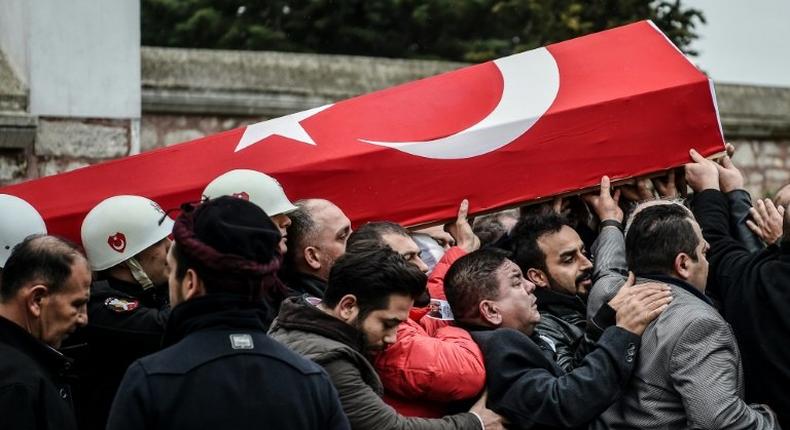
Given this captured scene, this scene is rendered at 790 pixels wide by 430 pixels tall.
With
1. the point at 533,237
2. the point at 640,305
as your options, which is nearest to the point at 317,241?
the point at 533,237

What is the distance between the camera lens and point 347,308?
136 inches

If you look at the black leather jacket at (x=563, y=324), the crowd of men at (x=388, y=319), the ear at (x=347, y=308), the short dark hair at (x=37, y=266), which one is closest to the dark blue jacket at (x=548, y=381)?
the crowd of men at (x=388, y=319)

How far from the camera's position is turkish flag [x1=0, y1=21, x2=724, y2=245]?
4.79 metres

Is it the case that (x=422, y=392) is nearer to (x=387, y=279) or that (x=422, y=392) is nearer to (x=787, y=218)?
(x=387, y=279)

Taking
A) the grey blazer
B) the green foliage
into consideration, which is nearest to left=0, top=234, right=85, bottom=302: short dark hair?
the grey blazer

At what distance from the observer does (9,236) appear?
4066 millimetres

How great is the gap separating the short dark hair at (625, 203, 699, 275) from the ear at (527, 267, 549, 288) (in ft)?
1.59

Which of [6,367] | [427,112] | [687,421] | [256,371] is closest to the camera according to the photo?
[256,371]

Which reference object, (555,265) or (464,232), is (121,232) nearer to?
(464,232)

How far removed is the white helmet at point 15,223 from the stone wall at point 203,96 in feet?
10.00

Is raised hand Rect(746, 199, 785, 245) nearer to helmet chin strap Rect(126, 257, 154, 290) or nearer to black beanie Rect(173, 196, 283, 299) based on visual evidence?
helmet chin strap Rect(126, 257, 154, 290)

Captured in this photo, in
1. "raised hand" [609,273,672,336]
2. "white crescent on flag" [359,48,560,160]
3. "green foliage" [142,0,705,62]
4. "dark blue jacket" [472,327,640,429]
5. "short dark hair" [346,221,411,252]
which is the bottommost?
"dark blue jacket" [472,327,640,429]

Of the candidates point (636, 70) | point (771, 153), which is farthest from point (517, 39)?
point (636, 70)

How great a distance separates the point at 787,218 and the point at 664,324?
0.63m
